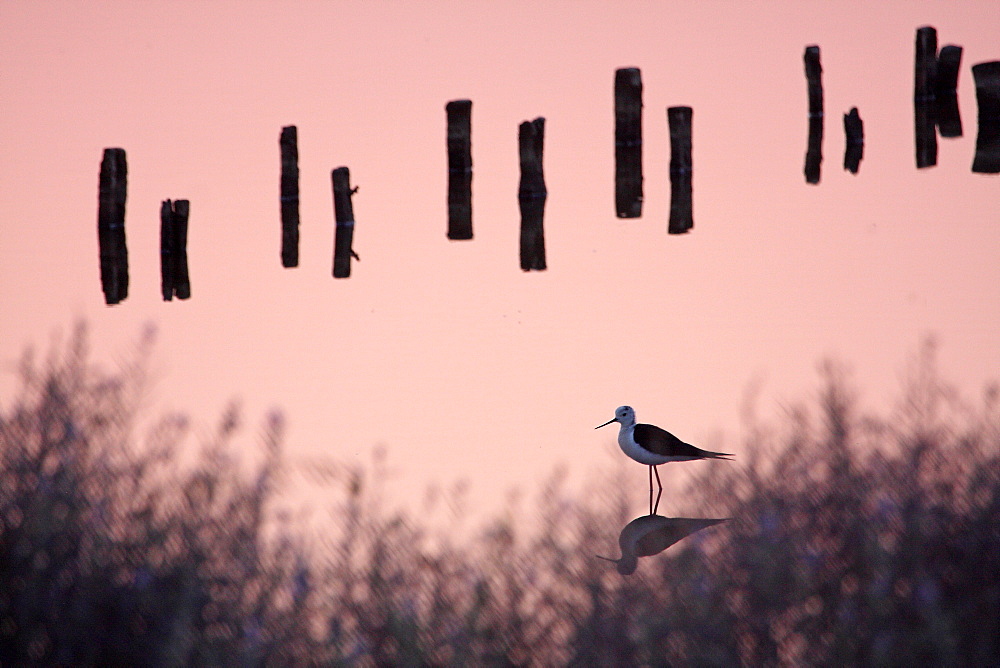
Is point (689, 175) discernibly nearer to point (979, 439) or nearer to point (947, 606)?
point (979, 439)

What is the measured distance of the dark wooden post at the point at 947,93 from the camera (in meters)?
7.31

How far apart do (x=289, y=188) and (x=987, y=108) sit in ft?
13.6

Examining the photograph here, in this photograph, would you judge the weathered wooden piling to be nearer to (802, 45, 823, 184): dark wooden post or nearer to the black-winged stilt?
the black-winged stilt

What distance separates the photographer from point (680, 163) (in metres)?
7.22

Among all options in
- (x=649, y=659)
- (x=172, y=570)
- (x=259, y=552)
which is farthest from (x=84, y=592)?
(x=649, y=659)

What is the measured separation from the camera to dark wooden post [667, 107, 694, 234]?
7160 mm

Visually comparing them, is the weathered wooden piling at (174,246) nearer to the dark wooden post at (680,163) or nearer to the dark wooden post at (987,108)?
the dark wooden post at (680,163)

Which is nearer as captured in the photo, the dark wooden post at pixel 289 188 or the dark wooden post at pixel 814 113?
the dark wooden post at pixel 814 113

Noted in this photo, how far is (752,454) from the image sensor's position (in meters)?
5.48

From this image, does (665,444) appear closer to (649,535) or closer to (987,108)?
(649,535)

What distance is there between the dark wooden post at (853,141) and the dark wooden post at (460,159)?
87.0 inches

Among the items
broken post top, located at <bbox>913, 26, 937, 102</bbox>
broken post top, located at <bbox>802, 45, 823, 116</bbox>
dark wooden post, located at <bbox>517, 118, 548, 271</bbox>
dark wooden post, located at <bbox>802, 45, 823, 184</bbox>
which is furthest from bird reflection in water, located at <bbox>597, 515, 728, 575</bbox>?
broken post top, located at <bbox>913, 26, 937, 102</bbox>

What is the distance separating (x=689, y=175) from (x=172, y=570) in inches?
167

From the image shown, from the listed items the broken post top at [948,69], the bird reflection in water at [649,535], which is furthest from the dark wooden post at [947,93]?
the bird reflection in water at [649,535]
